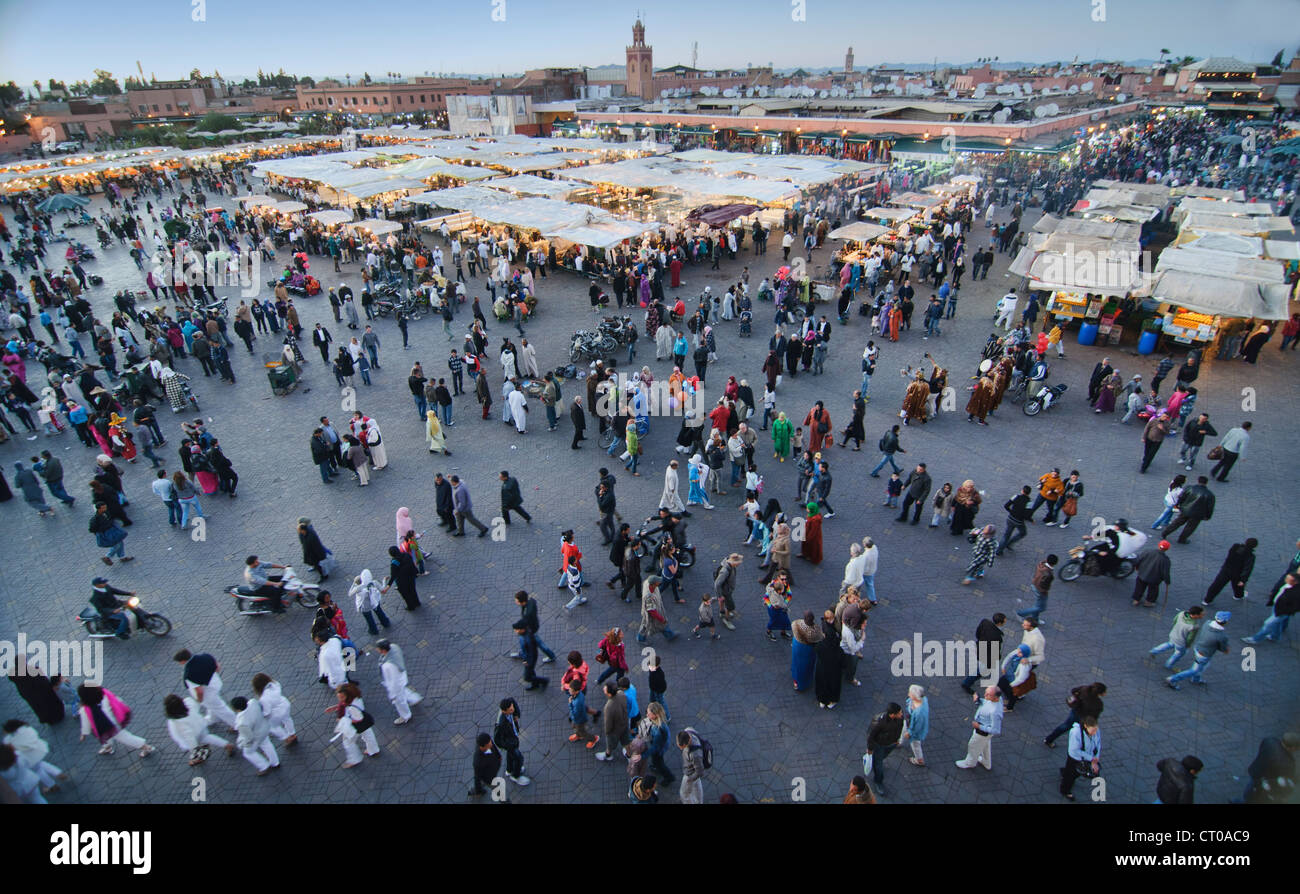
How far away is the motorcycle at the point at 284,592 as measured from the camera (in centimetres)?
779

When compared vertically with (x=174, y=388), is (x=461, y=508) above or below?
below

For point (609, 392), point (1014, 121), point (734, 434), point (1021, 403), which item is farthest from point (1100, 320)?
point (1014, 121)

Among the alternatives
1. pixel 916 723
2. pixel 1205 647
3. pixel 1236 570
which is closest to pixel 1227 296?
pixel 1236 570

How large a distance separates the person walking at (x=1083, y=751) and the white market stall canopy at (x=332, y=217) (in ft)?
91.9

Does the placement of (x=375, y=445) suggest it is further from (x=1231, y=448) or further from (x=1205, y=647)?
(x=1231, y=448)

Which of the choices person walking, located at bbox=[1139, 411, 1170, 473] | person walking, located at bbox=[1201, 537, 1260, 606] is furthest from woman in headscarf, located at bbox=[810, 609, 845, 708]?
person walking, located at bbox=[1139, 411, 1170, 473]

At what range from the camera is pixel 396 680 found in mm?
6211

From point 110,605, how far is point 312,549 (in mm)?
2252

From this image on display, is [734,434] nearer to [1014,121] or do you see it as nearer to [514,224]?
[514,224]

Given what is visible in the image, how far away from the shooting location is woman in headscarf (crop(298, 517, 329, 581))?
8074 millimetres

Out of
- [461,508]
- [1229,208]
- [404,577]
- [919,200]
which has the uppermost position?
[919,200]

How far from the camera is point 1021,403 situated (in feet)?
42.3

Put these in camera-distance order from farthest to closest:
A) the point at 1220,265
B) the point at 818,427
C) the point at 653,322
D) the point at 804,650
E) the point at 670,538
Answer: the point at 653,322, the point at 1220,265, the point at 818,427, the point at 670,538, the point at 804,650

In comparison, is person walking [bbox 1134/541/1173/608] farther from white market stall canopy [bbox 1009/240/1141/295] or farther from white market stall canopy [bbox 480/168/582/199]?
white market stall canopy [bbox 480/168/582/199]
